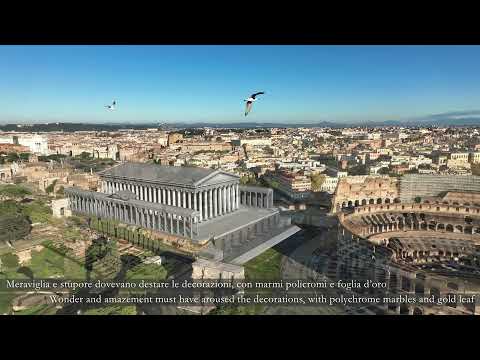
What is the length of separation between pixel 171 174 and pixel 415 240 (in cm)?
865

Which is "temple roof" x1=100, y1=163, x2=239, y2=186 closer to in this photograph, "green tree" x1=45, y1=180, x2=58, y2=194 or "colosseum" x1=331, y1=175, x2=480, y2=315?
"green tree" x1=45, y1=180, x2=58, y2=194

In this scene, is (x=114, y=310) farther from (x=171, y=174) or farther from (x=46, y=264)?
(x=171, y=174)

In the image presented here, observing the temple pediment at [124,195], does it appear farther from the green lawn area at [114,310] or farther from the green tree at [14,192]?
the green lawn area at [114,310]

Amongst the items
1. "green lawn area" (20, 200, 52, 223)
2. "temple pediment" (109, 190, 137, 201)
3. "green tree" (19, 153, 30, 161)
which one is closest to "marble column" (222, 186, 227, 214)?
"temple pediment" (109, 190, 137, 201)

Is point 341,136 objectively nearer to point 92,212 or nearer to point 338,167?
point 338,167

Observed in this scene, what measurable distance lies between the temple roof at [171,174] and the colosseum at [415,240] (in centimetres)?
439

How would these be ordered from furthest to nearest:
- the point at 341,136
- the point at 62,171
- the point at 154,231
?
the point at 341,136 < the point at 62,171 < the point at 154,231

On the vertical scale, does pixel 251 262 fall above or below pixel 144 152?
below

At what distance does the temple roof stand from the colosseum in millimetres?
4392

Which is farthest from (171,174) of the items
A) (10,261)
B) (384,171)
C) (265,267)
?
(384,171)
